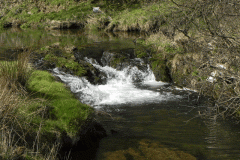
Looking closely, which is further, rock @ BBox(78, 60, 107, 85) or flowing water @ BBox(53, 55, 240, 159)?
rock @ BBox(78, 60, 107, 85)

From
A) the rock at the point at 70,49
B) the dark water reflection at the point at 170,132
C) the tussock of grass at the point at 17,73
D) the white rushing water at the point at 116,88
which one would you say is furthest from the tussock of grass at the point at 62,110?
the rock at the point at 70,49

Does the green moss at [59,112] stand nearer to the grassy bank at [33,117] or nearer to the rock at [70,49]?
the grassy bank at [33,117]

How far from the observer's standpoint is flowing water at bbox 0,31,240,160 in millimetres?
4508

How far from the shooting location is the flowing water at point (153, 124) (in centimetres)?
451

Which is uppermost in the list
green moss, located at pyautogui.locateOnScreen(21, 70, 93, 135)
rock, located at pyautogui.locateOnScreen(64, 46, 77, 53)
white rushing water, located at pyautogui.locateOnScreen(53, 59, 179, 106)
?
rock, located at pyautogui.locateOnScreen(64, 46, 77, 53)

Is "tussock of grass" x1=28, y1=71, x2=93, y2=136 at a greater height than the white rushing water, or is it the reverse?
"tussock of grass" x1=28, y1=71, x2=93, y2=136

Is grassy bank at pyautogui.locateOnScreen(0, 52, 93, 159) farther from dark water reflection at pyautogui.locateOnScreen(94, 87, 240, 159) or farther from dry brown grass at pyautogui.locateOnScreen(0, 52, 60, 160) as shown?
dark water reflection at pyautogui.locateOnScreen(94, 87, 240, 159)

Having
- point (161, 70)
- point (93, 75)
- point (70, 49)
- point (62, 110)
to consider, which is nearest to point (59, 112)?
point (62, 110)

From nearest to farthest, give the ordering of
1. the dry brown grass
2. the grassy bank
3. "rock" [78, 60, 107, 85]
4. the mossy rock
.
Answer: the dry brown grass, the grassy bank, "rock" [78, 60, 107, 85], the mossy rock

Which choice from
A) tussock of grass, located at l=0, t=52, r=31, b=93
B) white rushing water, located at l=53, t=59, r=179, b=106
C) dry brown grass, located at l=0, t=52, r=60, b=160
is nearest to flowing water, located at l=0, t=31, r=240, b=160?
white rushing water, located at l=53, t=59, r=179, b=106

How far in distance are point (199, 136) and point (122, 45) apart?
9840 millimetres

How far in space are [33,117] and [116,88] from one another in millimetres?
5948

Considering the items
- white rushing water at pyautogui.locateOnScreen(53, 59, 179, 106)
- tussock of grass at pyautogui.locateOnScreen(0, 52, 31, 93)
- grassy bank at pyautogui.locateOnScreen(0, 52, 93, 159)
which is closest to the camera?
grassy bank at pyautogui.locateOnScreen(0, 52, 93, 159)

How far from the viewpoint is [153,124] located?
19.8 feet
